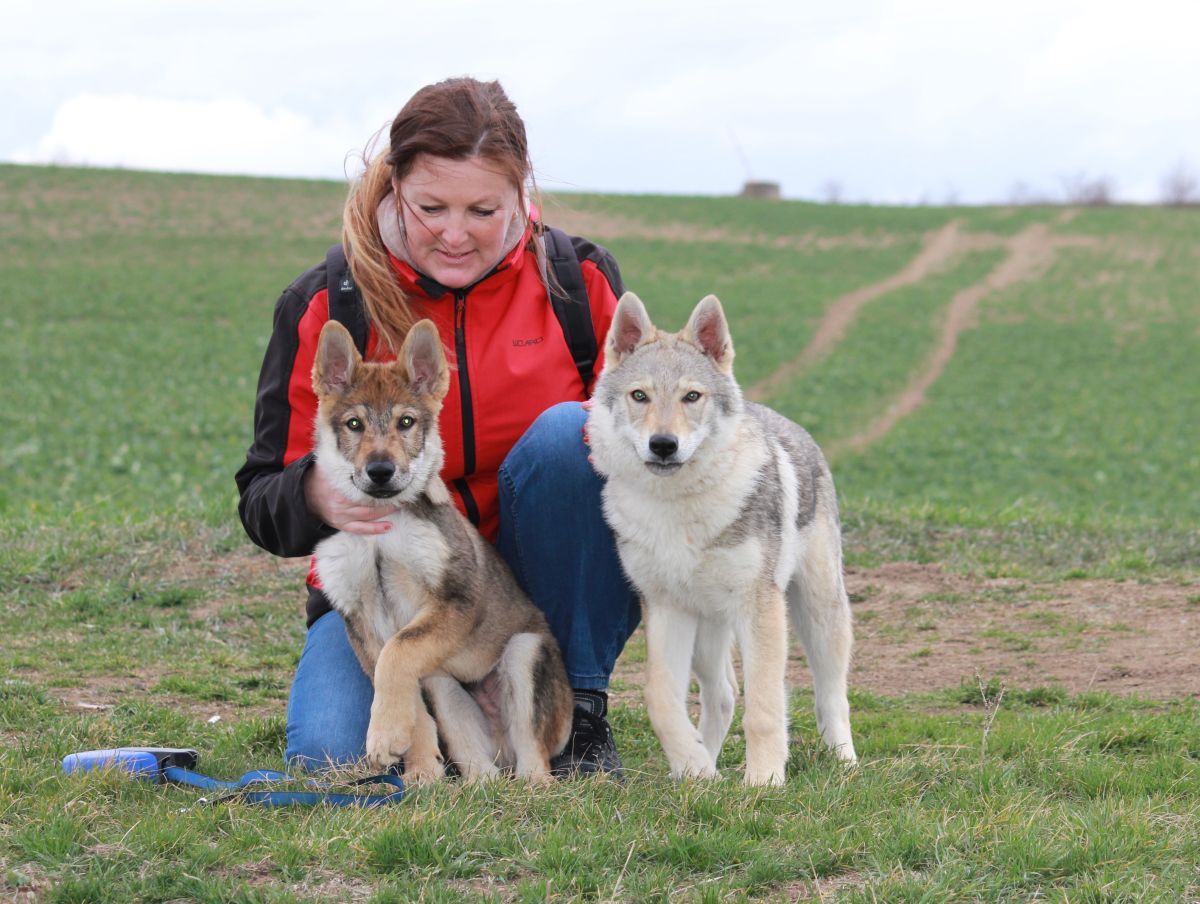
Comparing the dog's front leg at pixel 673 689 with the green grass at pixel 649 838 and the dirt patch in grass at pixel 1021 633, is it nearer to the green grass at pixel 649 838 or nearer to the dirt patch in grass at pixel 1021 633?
the green grass at pixel 649 838

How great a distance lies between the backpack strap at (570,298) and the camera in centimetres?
507

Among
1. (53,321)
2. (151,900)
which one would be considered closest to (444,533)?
(151,900)

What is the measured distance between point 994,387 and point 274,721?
26.5m

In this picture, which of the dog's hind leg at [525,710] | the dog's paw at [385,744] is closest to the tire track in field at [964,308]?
the dog's hind leg at [525,710]

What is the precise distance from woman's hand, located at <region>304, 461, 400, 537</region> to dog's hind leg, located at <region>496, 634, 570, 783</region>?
0.71 meters

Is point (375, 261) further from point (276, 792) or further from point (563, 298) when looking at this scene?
point (276, 792)

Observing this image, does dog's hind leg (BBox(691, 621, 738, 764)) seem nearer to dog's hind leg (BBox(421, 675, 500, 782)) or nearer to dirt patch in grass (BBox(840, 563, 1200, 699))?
dog's hind leg (BBox(421, 675, 500, 782))

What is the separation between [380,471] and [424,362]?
0.49 m

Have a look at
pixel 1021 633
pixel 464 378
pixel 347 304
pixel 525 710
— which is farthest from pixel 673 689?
pixel 1021 633

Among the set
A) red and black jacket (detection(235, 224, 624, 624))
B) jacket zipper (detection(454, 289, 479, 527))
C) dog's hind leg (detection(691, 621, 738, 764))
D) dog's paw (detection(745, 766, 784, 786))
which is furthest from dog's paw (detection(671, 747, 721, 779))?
jacket zipper (detection(454, 289, 479, 527))

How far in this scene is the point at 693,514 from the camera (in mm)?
4543

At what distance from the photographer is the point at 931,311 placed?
38750 millimetres

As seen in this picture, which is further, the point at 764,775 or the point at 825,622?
the point at 825,622

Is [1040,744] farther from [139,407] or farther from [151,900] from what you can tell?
[139,407]
